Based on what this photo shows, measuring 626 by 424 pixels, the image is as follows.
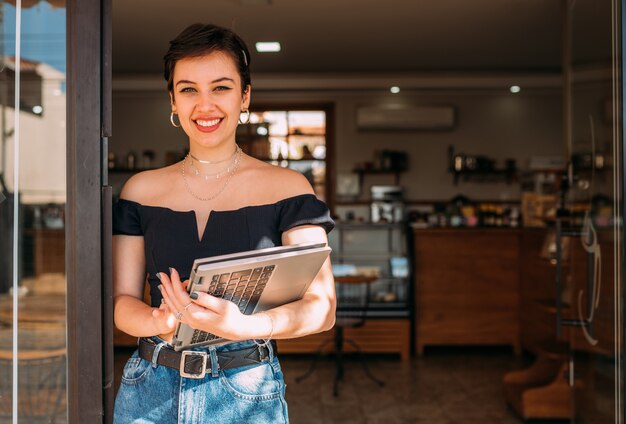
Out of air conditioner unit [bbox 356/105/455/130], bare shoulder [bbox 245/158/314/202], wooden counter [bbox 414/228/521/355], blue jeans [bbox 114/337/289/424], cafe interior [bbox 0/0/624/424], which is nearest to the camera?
blue jeans [bbox 114/337/289/424]

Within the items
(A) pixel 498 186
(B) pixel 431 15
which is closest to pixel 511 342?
(A) pixel 498 186

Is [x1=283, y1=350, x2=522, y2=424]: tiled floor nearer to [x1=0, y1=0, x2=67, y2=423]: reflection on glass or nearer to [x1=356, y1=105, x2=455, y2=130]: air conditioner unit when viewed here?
[x1=356, y1=105, x2=455, y2=130]: air conditioner unit

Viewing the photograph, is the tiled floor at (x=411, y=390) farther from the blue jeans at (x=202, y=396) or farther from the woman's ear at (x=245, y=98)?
the woman's ear at (x=245, y=98)

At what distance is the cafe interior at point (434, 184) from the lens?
2891mm

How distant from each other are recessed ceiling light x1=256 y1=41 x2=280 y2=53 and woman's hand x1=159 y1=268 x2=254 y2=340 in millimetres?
5233

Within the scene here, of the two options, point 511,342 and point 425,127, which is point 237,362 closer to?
point 511,342

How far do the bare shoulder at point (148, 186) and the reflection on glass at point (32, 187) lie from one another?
163 millimetres

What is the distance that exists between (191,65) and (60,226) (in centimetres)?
59

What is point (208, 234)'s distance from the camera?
1.50 m

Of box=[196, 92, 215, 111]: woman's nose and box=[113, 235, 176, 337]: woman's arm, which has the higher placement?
box=[196, 92, 215, 111]: woman's nose

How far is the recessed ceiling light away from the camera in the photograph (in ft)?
20.5

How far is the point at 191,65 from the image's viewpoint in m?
1.50

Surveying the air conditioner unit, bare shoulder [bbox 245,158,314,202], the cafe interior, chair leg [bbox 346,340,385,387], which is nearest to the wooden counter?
the cafe interior

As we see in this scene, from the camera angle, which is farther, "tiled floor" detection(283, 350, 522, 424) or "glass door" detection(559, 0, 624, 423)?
"tiled floor" detection(283, 350, 522, 424)
